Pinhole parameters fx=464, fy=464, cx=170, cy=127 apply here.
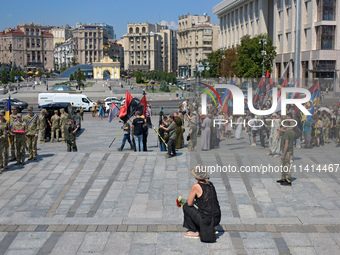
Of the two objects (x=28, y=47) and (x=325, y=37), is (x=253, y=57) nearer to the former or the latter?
(x=325, y=37)

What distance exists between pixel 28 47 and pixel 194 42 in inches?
2621

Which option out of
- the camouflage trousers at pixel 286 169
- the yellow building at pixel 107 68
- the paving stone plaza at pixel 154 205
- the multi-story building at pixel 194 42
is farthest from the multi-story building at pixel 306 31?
the multi-story building at pixel 194 42

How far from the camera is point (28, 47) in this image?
174m

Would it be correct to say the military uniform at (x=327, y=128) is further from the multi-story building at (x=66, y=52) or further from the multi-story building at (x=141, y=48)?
the multi-story building at (x=66, y=52)

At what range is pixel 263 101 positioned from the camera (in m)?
14.6

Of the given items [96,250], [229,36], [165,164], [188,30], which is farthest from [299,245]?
[188,30]

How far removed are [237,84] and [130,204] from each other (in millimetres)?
6253

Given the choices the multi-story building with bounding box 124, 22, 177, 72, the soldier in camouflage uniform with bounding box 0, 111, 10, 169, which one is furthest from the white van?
the multi-story building with bounding box 124, 22, 177, 72

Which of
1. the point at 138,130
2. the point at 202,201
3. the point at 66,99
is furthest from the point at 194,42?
the point at 202,201

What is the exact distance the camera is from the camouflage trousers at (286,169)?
11.4 metres

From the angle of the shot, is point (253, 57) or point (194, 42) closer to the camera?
point (253, 57)

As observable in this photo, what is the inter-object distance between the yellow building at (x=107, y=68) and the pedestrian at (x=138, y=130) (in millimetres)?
101452

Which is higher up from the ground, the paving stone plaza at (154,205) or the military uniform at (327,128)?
the military uniform at (327,128)

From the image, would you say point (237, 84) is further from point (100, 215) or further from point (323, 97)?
point (100, 215)
